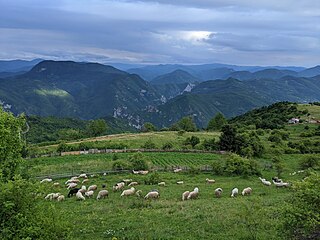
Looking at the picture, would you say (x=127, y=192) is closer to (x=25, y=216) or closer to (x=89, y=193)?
(x=89, y=193)

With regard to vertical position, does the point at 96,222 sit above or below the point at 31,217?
below

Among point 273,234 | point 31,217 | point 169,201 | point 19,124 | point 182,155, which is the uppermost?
point 19,124

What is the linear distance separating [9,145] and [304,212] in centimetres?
1918

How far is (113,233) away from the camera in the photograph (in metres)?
25.7

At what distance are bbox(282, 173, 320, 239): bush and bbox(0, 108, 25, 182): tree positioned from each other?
17.7m

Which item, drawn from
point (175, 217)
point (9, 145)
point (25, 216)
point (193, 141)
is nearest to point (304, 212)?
point (175, 217)

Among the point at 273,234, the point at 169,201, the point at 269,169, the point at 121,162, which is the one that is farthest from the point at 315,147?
the point at 273,234

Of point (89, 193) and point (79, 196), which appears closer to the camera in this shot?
point (79, 196)

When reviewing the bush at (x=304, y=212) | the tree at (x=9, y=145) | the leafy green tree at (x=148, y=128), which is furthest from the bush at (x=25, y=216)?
the leafy green tree at (x=148, y=128)

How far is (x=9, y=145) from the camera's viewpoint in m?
23.7

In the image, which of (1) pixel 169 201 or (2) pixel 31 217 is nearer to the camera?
(2) pixel 31 217

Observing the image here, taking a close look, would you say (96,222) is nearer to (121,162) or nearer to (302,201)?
(302,201)

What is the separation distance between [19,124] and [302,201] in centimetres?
2012

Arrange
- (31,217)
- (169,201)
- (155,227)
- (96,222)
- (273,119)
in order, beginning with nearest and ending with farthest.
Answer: (31,217) → (155,227) → (96,222) → (169,201) → (273,119)
